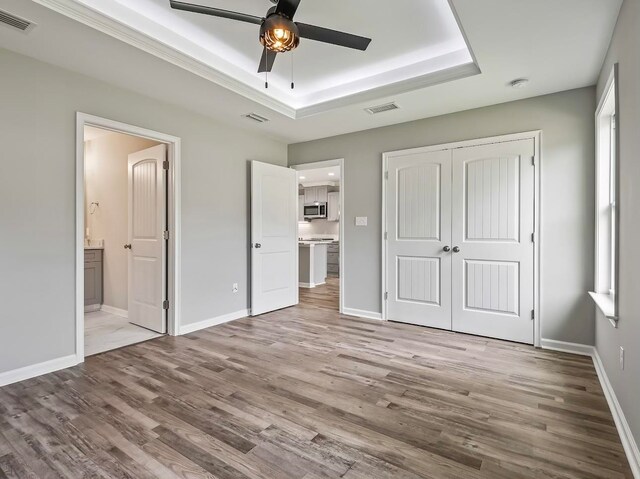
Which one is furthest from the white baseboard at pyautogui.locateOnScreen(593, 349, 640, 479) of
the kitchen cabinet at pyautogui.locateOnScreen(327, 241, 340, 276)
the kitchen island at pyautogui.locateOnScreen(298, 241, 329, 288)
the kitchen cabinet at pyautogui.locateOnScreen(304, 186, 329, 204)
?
the kitchen cabinet at pyautogui.locateOnScreen(304, 186, 329, 204)

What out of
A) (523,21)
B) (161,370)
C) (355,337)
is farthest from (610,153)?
(161,370)

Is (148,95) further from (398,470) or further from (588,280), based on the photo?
(588,280)

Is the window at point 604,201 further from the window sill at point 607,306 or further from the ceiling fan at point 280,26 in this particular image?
the ceiling fan at point 280,26

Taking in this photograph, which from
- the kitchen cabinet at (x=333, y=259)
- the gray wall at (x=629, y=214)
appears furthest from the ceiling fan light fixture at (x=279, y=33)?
the kitchen cabinet at (x=333, y=259)

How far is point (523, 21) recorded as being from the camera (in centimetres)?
224

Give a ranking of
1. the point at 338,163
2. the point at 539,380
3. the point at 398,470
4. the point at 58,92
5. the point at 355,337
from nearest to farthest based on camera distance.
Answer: the point at 398,470 → the point at 539,380 → the point at 58,92 → the point at 355,337 → the point at 338,163

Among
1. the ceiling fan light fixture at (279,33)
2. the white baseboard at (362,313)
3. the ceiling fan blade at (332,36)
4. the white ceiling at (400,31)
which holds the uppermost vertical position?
the white ceiling at (400,31)

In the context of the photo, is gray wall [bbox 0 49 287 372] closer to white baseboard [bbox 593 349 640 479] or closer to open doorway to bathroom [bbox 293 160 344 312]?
open doorway to bathroom [bbox 293 160 344 312]

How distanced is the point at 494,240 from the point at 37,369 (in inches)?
172

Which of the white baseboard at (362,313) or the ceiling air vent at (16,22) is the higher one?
the ceiling air vent at (16,22)

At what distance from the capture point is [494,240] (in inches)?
145

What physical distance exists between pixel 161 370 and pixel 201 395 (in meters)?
0.64

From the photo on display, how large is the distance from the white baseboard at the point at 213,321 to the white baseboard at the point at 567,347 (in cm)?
346

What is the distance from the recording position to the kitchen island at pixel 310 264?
720cm
